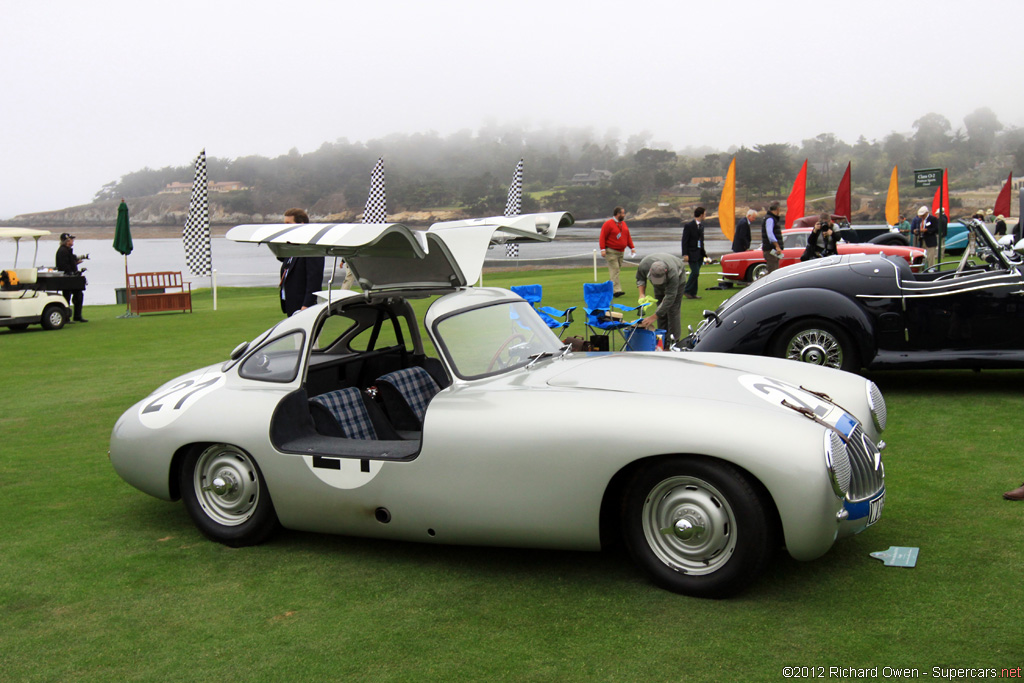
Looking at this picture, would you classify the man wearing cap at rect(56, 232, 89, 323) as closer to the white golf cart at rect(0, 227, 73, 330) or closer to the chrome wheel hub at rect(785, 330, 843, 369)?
the white golf cart at rect(0, 227, 73, 330)

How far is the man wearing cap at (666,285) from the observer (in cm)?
905

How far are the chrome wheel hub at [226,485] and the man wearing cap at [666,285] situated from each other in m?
5.31

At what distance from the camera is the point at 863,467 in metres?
3.67

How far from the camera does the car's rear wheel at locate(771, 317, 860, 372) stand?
7.52m

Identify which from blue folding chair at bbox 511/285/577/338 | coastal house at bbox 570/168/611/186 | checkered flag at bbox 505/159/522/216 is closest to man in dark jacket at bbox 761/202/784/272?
blue folding chair at bbox 511/285/577/338

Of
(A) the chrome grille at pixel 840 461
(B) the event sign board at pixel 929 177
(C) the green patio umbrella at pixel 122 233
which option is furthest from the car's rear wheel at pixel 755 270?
(B) the event sign board at pixel 929 177

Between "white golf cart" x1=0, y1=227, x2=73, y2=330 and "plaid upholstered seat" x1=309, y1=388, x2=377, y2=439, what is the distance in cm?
1456

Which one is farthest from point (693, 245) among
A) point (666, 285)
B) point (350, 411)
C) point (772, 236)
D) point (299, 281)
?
point (350, 411)

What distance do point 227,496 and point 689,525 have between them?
98.8 inches

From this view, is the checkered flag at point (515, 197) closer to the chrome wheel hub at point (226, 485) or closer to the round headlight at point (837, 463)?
the chrome wheel hub at point (226, 485)

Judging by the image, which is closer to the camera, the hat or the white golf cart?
the hat

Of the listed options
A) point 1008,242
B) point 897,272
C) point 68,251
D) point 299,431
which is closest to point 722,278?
point 1008,242

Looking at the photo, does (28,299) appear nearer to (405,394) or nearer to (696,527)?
(405,394)

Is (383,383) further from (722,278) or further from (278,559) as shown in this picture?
(722,278)
